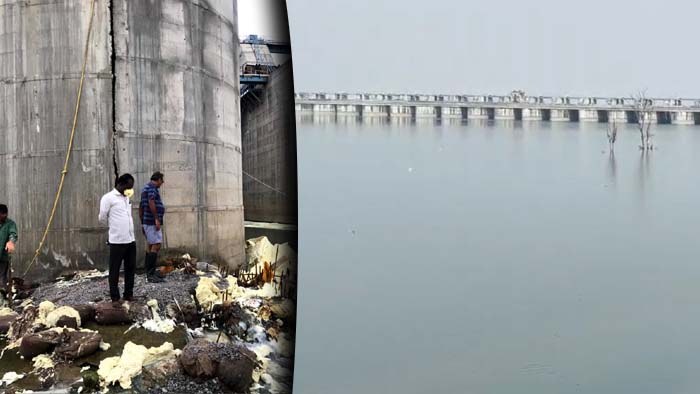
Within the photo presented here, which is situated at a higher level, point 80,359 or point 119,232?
point 119,232

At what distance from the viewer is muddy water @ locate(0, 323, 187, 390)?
189 centimetres

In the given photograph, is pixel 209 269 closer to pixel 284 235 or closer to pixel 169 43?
pixel 284 235

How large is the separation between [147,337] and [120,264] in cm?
26

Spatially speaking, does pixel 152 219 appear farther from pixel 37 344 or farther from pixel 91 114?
pixel 37 344

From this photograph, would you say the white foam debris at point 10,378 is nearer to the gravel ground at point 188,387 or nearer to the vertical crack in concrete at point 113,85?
the gravel ground at point 188,387

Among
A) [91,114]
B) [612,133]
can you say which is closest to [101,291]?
[91,114]

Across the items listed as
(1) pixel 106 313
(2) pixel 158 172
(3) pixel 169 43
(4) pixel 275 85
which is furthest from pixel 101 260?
(4) pixel 275 85

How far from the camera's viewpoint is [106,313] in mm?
1986

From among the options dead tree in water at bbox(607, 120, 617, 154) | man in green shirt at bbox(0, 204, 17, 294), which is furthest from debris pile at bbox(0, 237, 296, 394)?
dead tree in water at bbox(607, 120, 617, 154)

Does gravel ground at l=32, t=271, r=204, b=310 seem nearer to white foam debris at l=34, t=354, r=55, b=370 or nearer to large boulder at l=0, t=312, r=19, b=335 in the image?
large boulder at l=0, t=312, r=19, b=335

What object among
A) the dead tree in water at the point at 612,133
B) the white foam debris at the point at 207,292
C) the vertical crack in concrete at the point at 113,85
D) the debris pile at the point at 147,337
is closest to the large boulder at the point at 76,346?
the debris pile at the point at 147,337

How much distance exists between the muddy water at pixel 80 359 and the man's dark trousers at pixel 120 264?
12 cm

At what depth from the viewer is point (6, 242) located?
210 cm

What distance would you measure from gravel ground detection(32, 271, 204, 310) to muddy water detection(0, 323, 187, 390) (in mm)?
107
